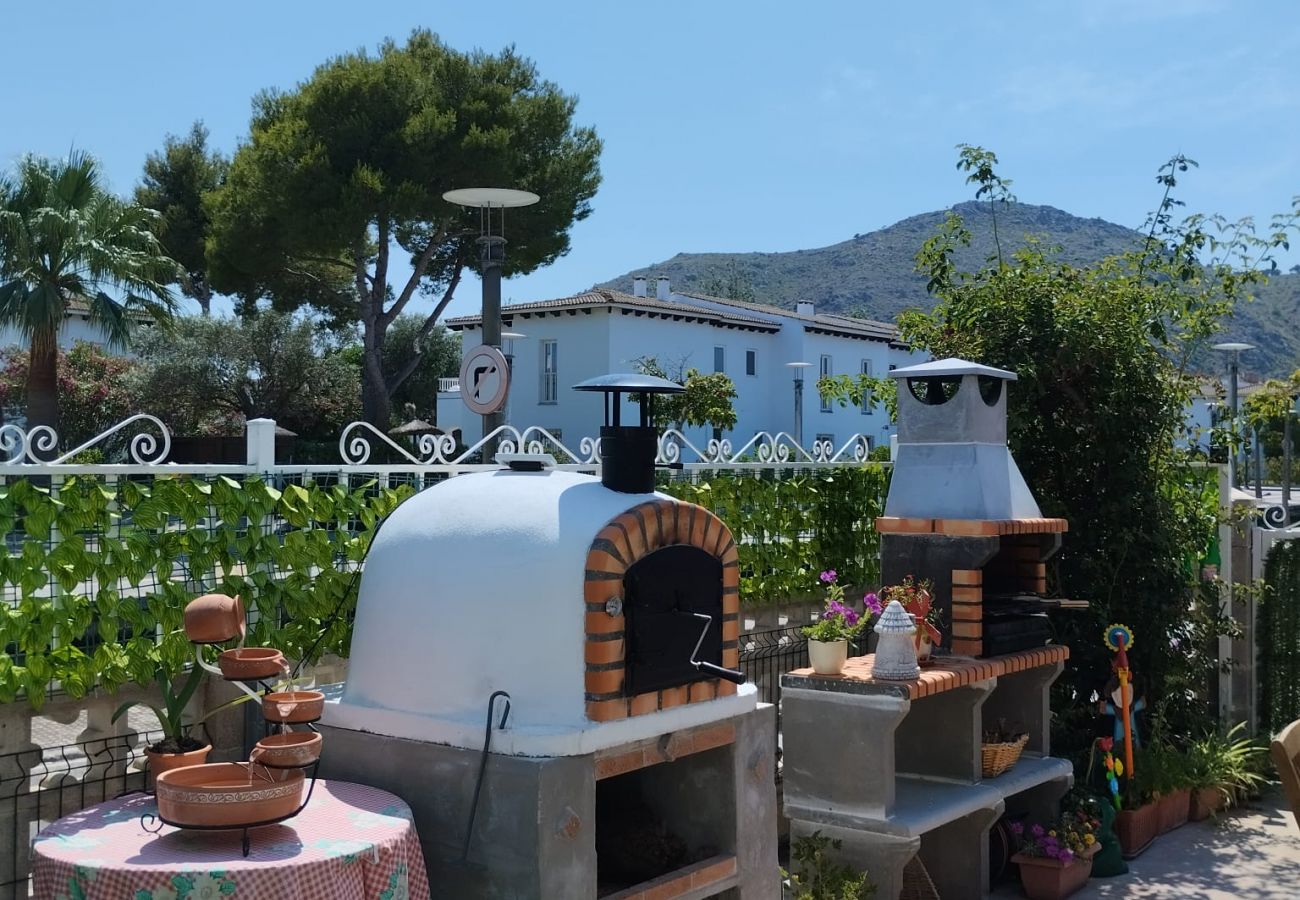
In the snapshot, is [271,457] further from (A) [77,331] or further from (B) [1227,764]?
(A) [77,331]

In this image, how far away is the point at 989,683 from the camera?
6594 mm

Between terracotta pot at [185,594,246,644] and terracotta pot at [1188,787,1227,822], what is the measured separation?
22.5 ft

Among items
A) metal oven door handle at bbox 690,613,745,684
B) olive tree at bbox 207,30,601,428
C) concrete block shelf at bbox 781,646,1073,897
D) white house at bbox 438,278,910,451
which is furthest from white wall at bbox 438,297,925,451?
metal oven door handle at bbox 690,613,745,684

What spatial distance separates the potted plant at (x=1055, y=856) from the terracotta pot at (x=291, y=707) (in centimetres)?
447

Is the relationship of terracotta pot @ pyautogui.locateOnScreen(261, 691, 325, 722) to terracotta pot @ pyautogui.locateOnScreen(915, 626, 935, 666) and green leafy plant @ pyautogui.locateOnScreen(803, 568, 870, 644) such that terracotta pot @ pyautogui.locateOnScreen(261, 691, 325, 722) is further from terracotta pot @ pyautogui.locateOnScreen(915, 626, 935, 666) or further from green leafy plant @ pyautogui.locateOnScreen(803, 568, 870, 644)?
terracotta pot @ pyautogui.locateOnScreen(915, 626, 935, 666)

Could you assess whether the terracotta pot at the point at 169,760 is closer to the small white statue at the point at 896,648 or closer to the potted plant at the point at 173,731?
the potted plant at the point at 173,731

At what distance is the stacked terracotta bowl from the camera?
357 centimetres

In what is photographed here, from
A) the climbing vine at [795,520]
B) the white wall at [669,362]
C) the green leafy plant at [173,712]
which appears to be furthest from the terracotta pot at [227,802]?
the white wall at [669,362]

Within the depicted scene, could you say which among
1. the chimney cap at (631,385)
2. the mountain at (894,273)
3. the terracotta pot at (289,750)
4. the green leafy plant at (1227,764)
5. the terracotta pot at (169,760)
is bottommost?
the green leafy plant at (1227,764)

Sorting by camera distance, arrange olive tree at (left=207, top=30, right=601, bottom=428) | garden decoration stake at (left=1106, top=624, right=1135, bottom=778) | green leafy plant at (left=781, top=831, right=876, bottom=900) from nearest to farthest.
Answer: green leafy plant at (left=781, top=831, right=876, bottom=900)
garden decoration stake at (left=1106, top=624, right=1135, bottom=778)
olive tree at (left=207, top=30, right=601, bottom=428)

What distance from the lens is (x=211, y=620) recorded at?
4.13 meters

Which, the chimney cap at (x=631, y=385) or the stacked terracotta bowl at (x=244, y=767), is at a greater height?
the chimney cap at (x=631, y=385)

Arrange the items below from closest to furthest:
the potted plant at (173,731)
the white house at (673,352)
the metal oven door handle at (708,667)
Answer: the potted plant at (173,731)
the metal oven door handle at (708,667)
the white house at (673,352)

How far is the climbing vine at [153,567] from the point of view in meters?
4.12
